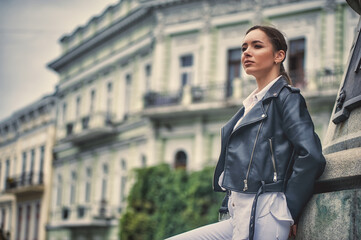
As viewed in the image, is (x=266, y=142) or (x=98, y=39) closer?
(x=266, y=142)

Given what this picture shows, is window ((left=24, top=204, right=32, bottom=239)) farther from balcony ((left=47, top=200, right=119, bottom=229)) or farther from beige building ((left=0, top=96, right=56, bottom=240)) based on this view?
balcony ((left=47, top=200, right=119, bottom=229))

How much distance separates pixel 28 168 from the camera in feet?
136

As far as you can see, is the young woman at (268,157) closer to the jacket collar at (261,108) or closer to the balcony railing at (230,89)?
the jacket collar at (261,108)

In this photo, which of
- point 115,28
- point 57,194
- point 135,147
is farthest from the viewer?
point 57,194

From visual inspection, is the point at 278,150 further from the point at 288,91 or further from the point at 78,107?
the point at 78,107

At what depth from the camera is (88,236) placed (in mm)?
30438

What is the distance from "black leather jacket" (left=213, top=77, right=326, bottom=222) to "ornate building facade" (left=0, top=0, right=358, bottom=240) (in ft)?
51.3

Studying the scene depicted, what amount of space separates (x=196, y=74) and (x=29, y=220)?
2005 centimetres

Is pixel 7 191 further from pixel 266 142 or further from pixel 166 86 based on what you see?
pixel 266 142

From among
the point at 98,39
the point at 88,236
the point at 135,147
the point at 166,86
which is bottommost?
the point at 88,236

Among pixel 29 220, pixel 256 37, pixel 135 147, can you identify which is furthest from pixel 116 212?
pixel 256 37

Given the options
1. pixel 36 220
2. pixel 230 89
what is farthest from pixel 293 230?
pixel 36 220

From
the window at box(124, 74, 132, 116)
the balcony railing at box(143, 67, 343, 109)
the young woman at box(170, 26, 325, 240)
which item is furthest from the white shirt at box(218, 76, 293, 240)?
the window at box(124, 74, 132, 116)

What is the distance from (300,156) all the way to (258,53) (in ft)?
2.21
